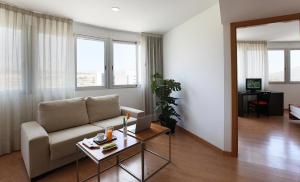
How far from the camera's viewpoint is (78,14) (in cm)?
294

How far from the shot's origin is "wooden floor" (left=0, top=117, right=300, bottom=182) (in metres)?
2.02

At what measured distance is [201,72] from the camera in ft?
10.1

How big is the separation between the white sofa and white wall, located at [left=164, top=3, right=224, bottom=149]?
1173mm

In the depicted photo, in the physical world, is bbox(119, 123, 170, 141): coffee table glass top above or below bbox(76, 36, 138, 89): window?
below

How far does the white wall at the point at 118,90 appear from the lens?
3.45 meters

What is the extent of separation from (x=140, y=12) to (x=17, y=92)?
2.49 meters

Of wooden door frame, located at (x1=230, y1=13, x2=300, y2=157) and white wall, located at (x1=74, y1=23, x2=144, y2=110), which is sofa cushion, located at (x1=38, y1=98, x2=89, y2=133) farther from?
wooden door frame, located at (x1=230, y1=13, x2=300, y2=157)

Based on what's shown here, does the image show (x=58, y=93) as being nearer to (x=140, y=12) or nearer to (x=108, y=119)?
(x=108, y=119)

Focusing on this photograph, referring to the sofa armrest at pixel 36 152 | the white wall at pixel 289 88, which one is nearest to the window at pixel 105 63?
the sofa armrest at pixel 36 152

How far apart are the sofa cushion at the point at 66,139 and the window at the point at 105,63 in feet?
4.14

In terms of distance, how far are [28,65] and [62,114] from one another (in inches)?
41.7

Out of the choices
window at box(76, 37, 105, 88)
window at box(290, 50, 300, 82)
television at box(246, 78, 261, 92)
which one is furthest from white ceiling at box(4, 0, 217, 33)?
window at box(290, 50, 300, 82)

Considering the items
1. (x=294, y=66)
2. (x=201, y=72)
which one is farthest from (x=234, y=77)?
(x=294, y=66)

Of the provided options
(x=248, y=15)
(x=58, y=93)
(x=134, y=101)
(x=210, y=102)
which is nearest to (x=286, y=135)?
(x=210, y=102)
